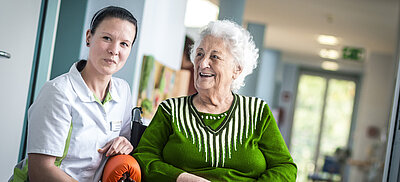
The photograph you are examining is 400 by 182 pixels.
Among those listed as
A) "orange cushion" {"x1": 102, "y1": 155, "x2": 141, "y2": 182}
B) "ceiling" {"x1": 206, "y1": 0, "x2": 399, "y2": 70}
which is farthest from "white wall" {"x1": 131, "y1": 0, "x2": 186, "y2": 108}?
"ceiling" {"x1": 206, "y1": 0, "x2": 399, "y2": 70}

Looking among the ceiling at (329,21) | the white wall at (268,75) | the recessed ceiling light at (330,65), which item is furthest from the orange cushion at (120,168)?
the recessed ceiling light at (330,65)

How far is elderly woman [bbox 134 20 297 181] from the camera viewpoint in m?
2.15

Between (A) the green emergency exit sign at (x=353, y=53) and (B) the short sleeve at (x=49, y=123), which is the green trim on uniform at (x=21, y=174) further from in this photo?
(A) the green emergency exit sign at (x=353, y=53)

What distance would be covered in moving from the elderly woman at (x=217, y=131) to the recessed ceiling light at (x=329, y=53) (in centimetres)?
827

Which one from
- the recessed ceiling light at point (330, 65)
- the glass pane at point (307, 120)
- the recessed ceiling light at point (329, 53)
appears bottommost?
the glass pane at point (307, 120)

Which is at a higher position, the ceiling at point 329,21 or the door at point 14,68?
the ceiling at point 329,21

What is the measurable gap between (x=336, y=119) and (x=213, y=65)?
1145cm

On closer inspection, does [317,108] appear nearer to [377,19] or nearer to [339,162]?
[339,162]

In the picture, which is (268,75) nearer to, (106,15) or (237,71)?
(237,71)

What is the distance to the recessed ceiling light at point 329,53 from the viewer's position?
10.2 metres

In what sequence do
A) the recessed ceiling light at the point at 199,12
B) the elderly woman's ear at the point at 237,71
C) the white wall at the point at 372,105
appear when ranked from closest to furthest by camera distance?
the elderly woman's ear at the point at 237,71
the recessed ceiling light at the point at 199,12
the white wall at the point at 372,105

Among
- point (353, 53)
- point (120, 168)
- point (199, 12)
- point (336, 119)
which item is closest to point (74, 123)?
point (120, 168)

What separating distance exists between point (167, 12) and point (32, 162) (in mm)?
1515

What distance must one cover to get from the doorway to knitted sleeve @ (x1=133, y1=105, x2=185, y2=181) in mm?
A: 11185
